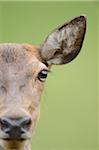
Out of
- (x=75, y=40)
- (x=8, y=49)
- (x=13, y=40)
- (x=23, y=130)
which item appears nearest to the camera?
(x=23, y=130)

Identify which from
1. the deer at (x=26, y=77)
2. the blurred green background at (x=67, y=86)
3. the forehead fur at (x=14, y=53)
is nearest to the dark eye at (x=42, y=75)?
the deer at (x=26, y=77)

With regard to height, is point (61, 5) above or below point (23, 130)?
above

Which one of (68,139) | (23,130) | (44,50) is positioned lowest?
(68,139)

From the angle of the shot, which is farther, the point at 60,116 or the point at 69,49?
the point at 60,116

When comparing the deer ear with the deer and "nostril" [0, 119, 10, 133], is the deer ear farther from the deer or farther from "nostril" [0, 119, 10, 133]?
"nostril" [0, 119, 10, 133]

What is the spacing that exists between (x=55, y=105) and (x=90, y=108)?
0.33 metres

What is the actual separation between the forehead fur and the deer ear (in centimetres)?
10

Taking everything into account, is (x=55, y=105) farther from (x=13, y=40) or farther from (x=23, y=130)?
(x=23, y=130)

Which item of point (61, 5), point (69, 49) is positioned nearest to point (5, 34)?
point (61, 5)

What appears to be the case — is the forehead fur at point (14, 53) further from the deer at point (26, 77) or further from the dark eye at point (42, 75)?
the dark eye at point (42, 75)

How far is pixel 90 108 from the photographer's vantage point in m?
5.53

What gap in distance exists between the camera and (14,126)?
2475 mm

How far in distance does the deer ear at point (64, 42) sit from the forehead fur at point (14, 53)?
99 mm

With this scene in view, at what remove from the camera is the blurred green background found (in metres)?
5.50
